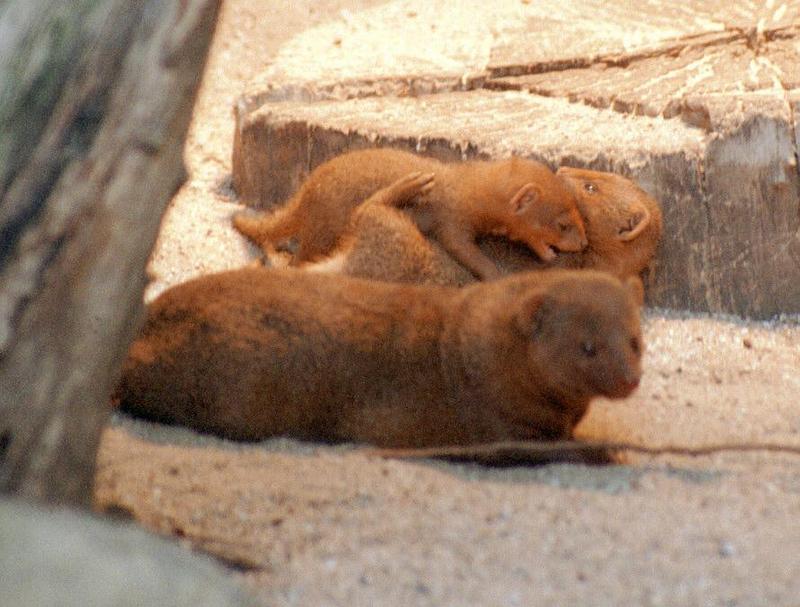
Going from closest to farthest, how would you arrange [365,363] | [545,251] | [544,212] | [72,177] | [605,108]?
[72,177] < [365,363] < [544,212] < [545,251] < [605,108]

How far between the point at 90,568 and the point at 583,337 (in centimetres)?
156

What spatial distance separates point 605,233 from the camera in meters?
4.53

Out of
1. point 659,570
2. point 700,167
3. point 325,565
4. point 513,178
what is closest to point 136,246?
point 325,565

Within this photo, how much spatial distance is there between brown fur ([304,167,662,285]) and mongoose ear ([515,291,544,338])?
1.10m

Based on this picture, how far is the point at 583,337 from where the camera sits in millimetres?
3250

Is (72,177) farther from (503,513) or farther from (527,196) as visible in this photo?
(527,196)

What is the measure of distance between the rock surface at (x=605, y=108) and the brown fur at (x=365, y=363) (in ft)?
3.82

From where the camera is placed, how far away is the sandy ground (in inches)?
103

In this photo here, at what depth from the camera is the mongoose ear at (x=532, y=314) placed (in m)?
3.30

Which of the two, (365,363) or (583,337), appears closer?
(583,337)


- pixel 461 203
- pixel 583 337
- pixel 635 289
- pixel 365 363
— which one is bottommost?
pixel 365 363

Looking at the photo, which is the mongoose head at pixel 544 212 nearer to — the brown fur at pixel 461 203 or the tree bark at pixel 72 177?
the brown fur at pixel 461 203

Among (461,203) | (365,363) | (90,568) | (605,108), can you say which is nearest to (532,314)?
(365,363)

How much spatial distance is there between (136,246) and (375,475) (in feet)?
2.97
